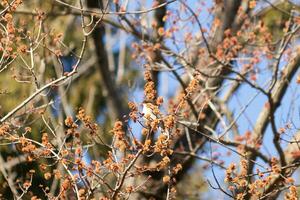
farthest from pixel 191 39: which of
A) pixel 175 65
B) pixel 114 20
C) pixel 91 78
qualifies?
pixel 91 78

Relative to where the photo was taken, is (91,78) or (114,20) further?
(91,78)

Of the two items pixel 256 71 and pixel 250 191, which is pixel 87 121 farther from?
pixel 256 71

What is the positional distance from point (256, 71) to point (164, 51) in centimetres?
122

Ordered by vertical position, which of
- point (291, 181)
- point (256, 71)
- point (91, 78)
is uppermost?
point (91, 78)

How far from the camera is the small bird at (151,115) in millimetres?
3867

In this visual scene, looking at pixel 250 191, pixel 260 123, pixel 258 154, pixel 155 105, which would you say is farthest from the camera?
pixel 260 123

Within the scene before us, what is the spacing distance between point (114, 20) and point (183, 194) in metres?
2.20

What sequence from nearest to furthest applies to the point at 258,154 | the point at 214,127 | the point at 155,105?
the point at 155,105
the point at 258,154
the point at 214,127

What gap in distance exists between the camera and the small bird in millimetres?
3867

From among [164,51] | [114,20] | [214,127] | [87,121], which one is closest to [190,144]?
[214,127]

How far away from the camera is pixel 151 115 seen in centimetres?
397

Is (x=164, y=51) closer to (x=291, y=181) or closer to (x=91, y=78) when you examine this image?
(x=291, y=181)

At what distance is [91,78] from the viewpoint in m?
13.8

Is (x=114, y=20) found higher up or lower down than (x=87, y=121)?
higher up
